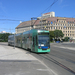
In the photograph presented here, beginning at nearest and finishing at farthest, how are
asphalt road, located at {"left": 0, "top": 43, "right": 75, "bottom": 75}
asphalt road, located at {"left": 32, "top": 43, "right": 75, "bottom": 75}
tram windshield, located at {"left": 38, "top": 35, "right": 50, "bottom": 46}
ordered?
asphalt road, located at {"left": 0, "top": 43, "right": 75, "bottom": 75}
asphalt road, located at {"left": 32, "top": 43, "right": 75, "bottom": 75}
tram windshield, located at {"left": 38, "top": 35, "right": 50, "bottom": 46}

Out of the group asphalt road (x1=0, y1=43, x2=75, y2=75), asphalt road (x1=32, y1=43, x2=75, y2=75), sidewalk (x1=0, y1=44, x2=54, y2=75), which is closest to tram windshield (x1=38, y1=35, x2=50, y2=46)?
asphalt road (x1=32, y1=43, x2=75, y2=75)

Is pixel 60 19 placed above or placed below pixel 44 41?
above

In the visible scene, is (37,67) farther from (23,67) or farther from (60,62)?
(60,62)

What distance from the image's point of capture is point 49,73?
6.64 m

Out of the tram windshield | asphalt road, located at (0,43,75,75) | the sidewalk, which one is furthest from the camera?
the tram windshield

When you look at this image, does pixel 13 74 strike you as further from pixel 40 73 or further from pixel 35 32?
pixel 35 32

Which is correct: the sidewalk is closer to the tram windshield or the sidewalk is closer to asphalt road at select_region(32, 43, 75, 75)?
asphalt road at select_region(32, 43, 75, 75)

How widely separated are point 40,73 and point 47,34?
10.2m

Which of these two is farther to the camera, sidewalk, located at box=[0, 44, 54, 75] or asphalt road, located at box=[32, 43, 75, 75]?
asphalt road, located at box=[32, 43, 75, 75]

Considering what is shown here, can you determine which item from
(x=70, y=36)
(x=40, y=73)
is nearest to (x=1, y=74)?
(x=40, y=73)

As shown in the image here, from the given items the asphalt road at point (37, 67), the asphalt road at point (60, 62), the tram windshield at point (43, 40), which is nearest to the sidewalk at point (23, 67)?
the asphalt road at point (37, 67)

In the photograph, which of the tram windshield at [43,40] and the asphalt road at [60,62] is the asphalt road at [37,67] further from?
the tram windshield at [43,40]

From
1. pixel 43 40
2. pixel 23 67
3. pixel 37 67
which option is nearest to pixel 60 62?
pixel 37 67

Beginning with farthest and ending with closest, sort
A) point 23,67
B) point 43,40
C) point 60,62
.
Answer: point 43,40
point 60,62
point 23,67
